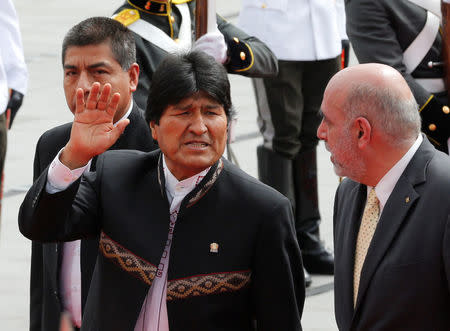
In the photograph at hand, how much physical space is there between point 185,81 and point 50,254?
96 centimetres

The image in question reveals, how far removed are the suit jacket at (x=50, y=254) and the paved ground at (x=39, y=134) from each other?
1.01m

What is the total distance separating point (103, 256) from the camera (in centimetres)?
343

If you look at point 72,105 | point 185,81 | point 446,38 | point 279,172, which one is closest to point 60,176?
point 185,81

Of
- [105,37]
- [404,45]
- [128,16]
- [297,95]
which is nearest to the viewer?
[105,37]

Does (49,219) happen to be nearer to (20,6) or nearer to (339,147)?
(339,147)

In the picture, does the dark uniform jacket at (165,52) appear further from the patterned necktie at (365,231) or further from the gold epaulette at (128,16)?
the patterned necktie at (365,231)

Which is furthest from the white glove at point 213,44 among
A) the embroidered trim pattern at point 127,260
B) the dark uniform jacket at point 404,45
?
the embroidered trim pattern at point 127,260

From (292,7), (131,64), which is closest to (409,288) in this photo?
(131,64)

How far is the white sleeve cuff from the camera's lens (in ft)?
10.6

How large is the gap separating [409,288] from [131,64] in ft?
4.69

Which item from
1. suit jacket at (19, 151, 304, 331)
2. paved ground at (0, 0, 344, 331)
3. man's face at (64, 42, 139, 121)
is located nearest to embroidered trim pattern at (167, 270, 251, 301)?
suit jacket at (19, 151, 304, 331)

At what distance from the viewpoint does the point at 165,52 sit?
4.80m

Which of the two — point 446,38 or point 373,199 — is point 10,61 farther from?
point 373,199

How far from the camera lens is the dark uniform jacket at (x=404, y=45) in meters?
5.09
